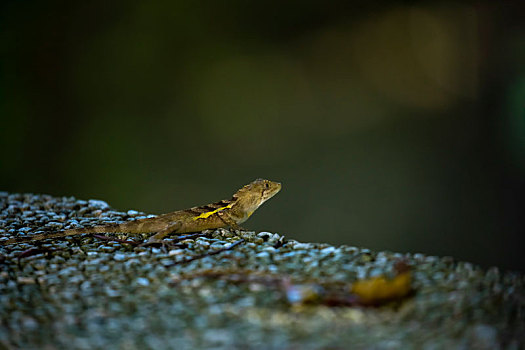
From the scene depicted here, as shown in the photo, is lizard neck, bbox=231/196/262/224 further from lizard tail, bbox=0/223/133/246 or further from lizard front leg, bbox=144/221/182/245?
lizard tail, bbox=0/223/133/246

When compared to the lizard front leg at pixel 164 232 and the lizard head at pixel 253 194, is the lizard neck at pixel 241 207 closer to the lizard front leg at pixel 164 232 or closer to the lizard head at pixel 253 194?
the lizard head at pixel 253 194

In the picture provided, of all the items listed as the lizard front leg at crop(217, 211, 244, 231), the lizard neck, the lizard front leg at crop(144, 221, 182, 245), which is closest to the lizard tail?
the lizard front leg at crop(144, 221, 182, 245)

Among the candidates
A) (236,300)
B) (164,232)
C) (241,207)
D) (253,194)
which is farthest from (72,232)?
(236,300)

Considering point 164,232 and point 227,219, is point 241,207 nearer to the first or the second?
point 227,219

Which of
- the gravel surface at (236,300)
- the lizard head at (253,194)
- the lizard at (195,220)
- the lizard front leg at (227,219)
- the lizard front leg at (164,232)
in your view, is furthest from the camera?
the lizard head at (253,194)

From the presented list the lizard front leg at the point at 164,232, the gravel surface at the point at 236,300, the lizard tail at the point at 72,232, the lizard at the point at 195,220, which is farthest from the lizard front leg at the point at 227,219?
the lizard tail at the point at 72,232

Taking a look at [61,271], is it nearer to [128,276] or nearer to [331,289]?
[128,276]

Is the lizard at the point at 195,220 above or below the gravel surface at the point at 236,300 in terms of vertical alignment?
above
